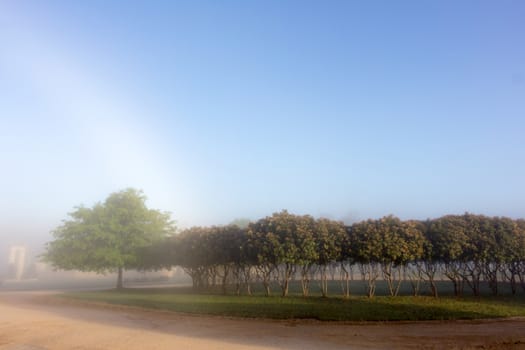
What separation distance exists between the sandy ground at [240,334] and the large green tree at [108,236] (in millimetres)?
17092

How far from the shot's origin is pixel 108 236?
123 feet

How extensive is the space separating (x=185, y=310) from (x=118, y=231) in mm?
20107

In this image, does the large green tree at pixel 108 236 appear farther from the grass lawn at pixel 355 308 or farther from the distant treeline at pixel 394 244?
the distant treeline at pixel 394 244

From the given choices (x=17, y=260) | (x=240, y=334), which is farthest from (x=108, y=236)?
(x=17, y=260)

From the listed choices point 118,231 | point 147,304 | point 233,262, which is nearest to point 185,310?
point 147,304

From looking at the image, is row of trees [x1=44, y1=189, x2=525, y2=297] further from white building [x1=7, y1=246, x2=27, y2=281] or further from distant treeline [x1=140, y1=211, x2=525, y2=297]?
white building [x1=7, y1=246, x2=27, y2=281]

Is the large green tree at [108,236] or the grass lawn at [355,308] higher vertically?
the large green tree at [108,236]

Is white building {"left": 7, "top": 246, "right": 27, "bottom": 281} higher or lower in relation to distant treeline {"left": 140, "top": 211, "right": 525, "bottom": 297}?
lower

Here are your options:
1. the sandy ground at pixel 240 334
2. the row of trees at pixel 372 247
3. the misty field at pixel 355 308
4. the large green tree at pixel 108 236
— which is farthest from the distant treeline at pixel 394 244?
the large green tree at pixel 108 236

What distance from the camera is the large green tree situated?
121 ft

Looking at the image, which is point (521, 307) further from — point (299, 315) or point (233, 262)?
point (233, 262)

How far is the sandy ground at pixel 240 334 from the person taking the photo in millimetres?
13188

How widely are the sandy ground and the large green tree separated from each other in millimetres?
17092

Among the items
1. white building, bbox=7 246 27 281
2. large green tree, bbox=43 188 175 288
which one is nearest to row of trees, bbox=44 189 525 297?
large green tree, bbox=43 188 175 288
